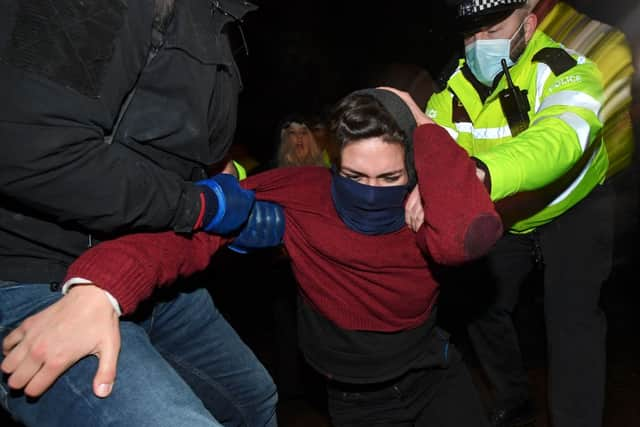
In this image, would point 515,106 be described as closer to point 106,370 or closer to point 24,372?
point 106,370

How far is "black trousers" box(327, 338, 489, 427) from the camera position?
1.90 m

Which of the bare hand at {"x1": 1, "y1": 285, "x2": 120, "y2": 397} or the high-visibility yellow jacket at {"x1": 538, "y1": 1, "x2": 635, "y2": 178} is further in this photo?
the high-visibility yellow jacket at {"x1": 538, "y1": 1, "x2": 635, "y2": 178}

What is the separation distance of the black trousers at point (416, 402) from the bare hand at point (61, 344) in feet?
3.73

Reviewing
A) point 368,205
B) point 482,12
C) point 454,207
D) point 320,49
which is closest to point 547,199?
point 482,12

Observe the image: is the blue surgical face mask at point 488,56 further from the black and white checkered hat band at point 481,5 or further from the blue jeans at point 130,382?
the blue jeans at point 130,382

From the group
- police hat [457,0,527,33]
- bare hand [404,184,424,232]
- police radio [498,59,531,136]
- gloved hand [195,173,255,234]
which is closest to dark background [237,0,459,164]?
police hat [457,0,527,33]

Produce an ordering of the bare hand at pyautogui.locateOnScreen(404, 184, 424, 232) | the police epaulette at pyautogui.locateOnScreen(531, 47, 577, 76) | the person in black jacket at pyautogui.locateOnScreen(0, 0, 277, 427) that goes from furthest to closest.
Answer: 1. the police epaulette at pyautogui.locateOnScreen(531, 47, 577, 76)
2. the bare hand at pyautogui.locateOnScreen(404, 184, 424, 232)
3. the person in black jacket at pyautogui.locateOnScreen(0, 0, 277, 427)

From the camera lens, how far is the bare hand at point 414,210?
1.68 m

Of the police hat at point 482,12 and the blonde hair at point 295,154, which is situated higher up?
the police hat at point 482,12

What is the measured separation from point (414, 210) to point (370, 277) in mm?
303

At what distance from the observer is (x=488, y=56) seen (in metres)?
2.38

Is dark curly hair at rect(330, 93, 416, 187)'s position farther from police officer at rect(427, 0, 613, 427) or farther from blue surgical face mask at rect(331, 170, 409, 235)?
police officer at rect(427, 0, 613, 427)

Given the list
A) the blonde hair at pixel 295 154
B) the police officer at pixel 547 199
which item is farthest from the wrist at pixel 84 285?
the blonde hair at pixel 295 154

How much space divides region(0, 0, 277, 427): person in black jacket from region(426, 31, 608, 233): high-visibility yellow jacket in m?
0.82
